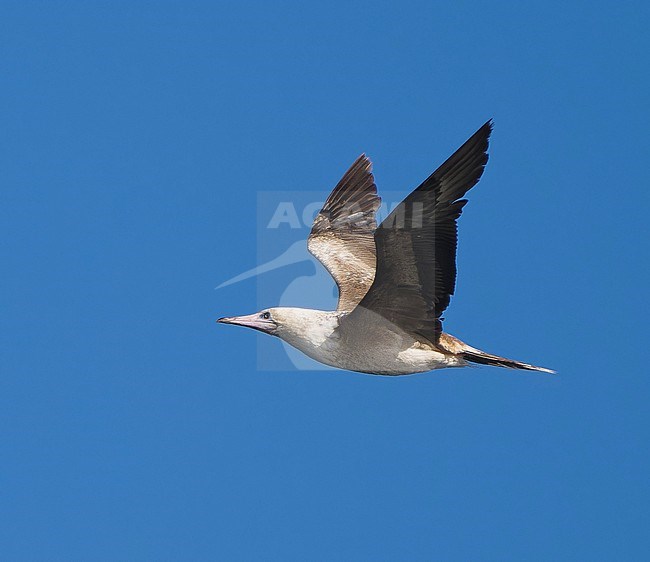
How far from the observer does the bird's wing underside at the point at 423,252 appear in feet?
36.4

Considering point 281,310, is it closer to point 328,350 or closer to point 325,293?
point 328,350

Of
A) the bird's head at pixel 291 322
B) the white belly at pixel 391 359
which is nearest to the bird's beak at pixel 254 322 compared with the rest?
the bird's head at pixel 291 322

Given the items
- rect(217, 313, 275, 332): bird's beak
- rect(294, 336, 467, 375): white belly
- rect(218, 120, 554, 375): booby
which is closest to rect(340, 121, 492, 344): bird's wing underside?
rect(218, 120, 554, 375): booby

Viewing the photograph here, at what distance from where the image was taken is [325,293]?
49.4 ft

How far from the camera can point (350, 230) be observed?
1566cm

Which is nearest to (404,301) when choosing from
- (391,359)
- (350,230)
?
(391,359)

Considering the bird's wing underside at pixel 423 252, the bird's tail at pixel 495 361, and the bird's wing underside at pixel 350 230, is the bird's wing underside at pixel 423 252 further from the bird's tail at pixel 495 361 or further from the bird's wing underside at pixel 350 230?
the bird's wing underside at pixel 350 230

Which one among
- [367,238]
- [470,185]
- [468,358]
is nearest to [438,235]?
[470,185]

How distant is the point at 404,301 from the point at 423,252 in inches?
30.6

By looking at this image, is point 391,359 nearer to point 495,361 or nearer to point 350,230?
point 495,361

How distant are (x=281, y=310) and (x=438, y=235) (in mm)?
2393

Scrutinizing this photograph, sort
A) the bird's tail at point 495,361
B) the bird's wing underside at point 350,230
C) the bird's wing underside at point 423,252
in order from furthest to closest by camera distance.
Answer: the bird's wing underside at point 350,230 < the bird's tail at point 495,361 < the bird's wing underside at point 423,252

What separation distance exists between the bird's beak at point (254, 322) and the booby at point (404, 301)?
0.4 inches

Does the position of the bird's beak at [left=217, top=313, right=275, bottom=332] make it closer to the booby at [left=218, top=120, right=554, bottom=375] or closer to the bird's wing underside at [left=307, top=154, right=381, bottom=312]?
the booby at [left=218, top=120, right=554, bottom=375]
